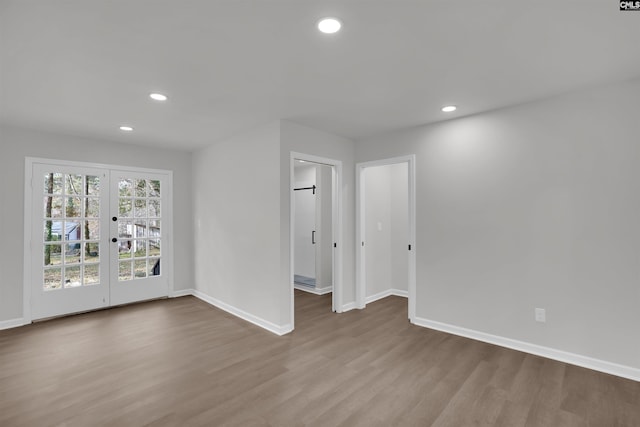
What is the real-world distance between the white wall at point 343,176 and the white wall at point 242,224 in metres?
0.07

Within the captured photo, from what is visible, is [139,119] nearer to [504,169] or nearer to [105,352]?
[105,352]

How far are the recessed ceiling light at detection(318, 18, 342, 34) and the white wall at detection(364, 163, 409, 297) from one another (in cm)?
305

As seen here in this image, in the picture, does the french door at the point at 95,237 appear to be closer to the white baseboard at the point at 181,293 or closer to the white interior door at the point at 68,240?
the white interior door at the point at 68,240

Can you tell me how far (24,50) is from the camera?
2.08 m

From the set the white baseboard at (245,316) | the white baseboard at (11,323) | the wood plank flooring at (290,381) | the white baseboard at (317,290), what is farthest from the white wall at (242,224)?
the white baseboard at (11,323)

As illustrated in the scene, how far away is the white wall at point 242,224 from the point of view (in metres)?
3.62

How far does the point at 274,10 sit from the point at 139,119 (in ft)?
8.78

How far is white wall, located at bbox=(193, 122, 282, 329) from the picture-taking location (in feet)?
11.9

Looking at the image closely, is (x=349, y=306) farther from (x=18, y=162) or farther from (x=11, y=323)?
(x=18, y=162)

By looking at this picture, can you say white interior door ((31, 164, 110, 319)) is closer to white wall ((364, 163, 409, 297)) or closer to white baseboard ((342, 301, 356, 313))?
white baseboard ((342, 301, 356, 313))

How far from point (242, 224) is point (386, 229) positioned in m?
2.52

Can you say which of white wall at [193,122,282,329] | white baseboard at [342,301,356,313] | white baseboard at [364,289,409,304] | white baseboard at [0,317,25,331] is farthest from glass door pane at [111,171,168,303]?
white baseboard at [364,289,409,304]

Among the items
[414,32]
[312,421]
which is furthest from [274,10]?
[312,421]

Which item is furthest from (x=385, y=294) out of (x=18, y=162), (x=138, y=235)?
(x=18, y=162)
